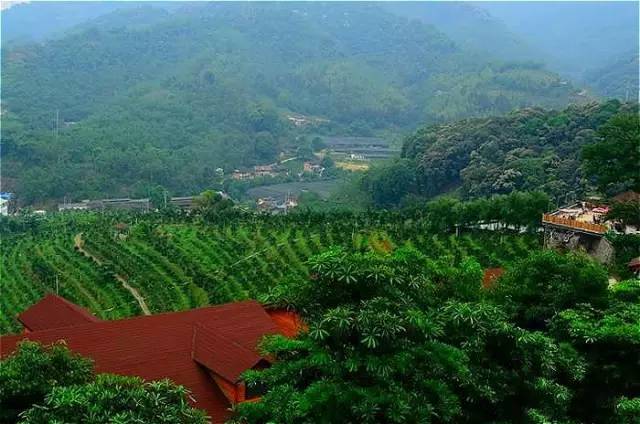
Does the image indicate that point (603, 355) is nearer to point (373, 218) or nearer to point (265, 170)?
point (373, 218)

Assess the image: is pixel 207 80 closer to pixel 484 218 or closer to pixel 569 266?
pixel 484 218

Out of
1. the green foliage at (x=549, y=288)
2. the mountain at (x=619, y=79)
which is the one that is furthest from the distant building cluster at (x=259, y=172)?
the green foliage at (x=549, y=288)

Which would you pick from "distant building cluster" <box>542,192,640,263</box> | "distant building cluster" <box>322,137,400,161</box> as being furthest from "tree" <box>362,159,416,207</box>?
"distant building cluster" <box>322,137,400,161</box>

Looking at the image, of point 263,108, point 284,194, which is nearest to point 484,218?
point 284,194

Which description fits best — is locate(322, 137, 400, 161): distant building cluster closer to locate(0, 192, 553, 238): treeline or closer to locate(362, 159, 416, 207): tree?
locate(362, 159, 416, 207): tree

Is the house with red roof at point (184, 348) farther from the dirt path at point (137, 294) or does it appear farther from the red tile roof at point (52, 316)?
the dirt path at point (137, 294)

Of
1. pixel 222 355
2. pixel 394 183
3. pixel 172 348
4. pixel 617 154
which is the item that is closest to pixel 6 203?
pixel 394 183
